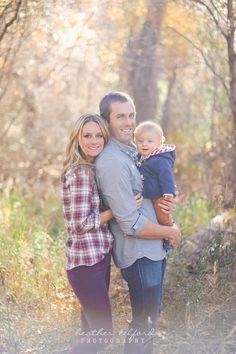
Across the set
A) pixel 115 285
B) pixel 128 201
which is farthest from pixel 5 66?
pixel 128 201

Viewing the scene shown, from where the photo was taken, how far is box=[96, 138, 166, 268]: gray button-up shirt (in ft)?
11.3

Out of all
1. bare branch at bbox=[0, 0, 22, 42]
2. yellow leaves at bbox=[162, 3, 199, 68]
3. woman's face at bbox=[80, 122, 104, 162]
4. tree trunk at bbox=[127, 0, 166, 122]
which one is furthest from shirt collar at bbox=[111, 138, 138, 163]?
tree trunk at bbox=[127, 0, 166, 122]

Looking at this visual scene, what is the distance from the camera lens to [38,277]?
521 cm

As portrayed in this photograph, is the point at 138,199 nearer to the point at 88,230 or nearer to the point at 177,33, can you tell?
the point at 88,230

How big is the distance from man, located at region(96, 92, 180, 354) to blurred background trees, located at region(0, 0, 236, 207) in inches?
80.8

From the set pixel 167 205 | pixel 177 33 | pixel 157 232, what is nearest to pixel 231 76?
pixel 177 33

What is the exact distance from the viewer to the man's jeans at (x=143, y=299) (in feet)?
11.8

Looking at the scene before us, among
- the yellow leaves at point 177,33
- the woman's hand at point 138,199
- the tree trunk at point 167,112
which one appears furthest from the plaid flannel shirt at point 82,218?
the tree trunk at point 167,112

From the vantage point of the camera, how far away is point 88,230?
350cm

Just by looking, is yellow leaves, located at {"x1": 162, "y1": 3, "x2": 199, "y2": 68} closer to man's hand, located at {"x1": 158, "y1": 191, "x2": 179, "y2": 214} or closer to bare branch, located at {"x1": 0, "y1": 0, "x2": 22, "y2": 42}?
bare branch, located at {"x1": 0, "y1": 0, "x2": 22, "y2": 42}

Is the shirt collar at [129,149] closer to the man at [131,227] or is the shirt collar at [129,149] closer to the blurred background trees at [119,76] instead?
the man at [131,227]

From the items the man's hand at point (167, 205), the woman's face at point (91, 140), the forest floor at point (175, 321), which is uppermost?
the woman's face at point (91, 140)

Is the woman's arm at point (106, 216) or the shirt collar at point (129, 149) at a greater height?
the shirt collar at point (129, 149)

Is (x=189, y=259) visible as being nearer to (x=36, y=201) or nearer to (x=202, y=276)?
(x=202, y=276)
